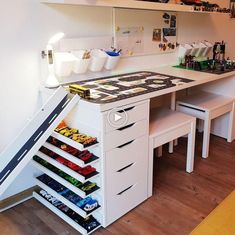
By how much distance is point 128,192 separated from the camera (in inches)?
71.9

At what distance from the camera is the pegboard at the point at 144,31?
2.29 meters

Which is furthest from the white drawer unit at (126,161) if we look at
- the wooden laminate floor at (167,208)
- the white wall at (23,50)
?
the white wall at (23,50)

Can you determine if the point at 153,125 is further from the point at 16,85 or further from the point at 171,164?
the point at 16,85

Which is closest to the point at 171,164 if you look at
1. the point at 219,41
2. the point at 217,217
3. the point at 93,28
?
the point at 93,28

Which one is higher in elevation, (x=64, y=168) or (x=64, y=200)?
(x=64, y=168)

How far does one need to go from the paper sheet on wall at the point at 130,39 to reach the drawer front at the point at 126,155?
2.88ft

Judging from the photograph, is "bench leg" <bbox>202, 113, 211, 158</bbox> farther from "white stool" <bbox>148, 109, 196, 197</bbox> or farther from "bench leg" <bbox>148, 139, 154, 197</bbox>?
"bench leg" <bbox>148, 139, 154, 197</bbox>

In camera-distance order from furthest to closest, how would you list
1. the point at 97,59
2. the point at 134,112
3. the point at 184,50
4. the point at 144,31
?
the point at 184,50 → the point at 144,31 → the point at 97,59 → the point at 134,112

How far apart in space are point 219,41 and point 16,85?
2.61 m

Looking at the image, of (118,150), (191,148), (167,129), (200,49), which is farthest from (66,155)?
(200,49)

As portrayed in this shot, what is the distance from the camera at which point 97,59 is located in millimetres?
2074

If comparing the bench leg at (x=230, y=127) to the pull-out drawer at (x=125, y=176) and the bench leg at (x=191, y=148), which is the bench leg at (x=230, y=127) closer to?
the bench leg at (x=191, y=148)

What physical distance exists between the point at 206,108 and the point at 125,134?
3.60ft

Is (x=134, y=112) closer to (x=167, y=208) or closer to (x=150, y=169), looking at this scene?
(x=150, y=169)
